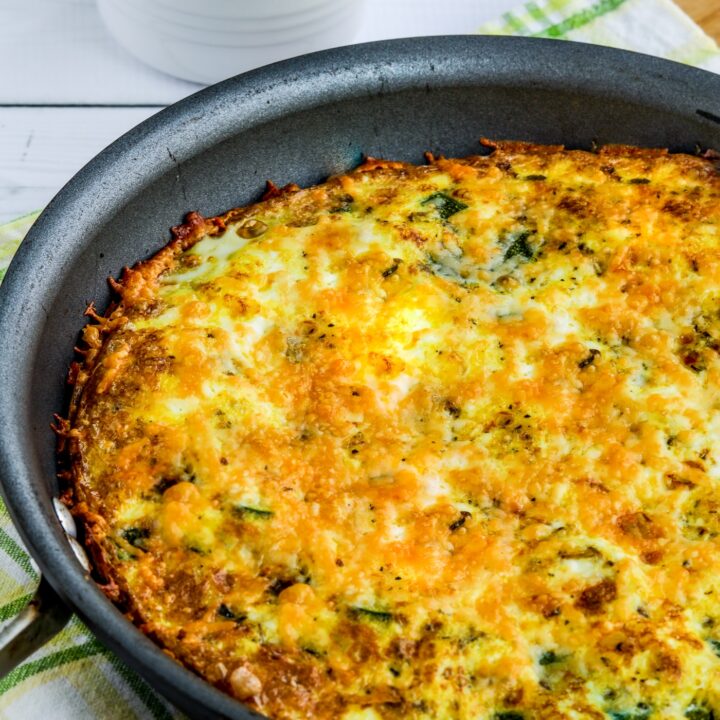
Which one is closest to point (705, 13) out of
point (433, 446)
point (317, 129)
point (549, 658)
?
point (317, 129)

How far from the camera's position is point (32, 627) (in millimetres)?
2395

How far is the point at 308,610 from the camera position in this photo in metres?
2.51

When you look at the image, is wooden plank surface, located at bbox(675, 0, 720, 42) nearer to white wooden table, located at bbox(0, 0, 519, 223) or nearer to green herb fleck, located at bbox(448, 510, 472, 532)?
white wooden table, located at bbox(0, 0, 519, 223)

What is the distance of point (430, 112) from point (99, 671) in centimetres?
188

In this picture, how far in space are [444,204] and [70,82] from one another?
191 centimetres

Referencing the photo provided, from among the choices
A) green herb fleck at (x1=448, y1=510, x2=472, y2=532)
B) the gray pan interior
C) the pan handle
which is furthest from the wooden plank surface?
the pan handle

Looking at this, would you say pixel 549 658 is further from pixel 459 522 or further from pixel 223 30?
pixel 223 30

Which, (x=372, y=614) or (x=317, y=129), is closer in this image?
(x=372, y=614)

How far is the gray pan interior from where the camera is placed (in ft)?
9.82

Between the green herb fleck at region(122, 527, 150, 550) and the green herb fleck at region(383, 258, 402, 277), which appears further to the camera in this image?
the green herb fleck at region(383, 258, 402, 277)

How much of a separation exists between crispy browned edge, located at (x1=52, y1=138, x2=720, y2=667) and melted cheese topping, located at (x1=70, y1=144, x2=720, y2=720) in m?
0.02

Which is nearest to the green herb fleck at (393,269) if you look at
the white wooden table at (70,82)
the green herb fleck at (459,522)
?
the green herb fleck at (459,522)

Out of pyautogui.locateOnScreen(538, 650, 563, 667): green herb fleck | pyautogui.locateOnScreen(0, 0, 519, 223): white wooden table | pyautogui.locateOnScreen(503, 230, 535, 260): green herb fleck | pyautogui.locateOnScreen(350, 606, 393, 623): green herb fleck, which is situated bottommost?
pyautogui.locateOnScreen(0, 0, 519, 223): white wooden table

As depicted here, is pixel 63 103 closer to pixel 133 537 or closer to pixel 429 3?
pixel 429 3
